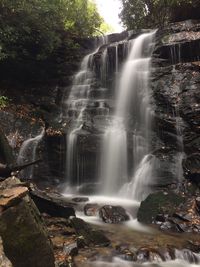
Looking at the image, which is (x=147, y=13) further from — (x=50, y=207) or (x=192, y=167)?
(x=50, y=207)

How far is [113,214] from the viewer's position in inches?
364

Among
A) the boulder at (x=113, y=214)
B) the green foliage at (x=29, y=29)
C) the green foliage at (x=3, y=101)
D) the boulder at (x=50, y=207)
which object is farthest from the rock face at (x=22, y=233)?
the green foliage at (x=29, y=29)

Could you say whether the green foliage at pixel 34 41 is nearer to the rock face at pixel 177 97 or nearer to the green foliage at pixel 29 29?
the green foliage at pixel 29 29

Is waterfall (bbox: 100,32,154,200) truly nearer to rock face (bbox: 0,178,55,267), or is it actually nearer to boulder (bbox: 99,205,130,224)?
boulder (bbox: 99,205,130,224)

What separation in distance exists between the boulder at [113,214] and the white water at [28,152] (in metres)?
4.47

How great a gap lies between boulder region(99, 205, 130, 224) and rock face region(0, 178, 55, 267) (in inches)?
170

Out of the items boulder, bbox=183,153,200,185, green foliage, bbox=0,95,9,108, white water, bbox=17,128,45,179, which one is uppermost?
green foliage, bbox=0,95,9,108

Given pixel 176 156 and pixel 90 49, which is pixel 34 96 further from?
pixel 176 156

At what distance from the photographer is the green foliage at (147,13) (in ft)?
64.1

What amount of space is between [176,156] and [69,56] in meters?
8.77

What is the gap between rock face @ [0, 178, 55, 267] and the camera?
4410 mm

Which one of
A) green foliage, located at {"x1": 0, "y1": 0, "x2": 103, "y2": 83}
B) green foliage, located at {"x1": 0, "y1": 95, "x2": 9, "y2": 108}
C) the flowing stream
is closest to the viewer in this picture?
the flowing stream

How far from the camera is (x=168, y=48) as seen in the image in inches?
596

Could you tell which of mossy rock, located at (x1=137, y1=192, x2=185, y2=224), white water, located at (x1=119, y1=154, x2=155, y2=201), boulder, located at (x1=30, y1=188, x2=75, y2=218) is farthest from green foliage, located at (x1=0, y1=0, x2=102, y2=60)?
mossy rock, located at (x1=137, y1=192, x2=185, y2=224)
